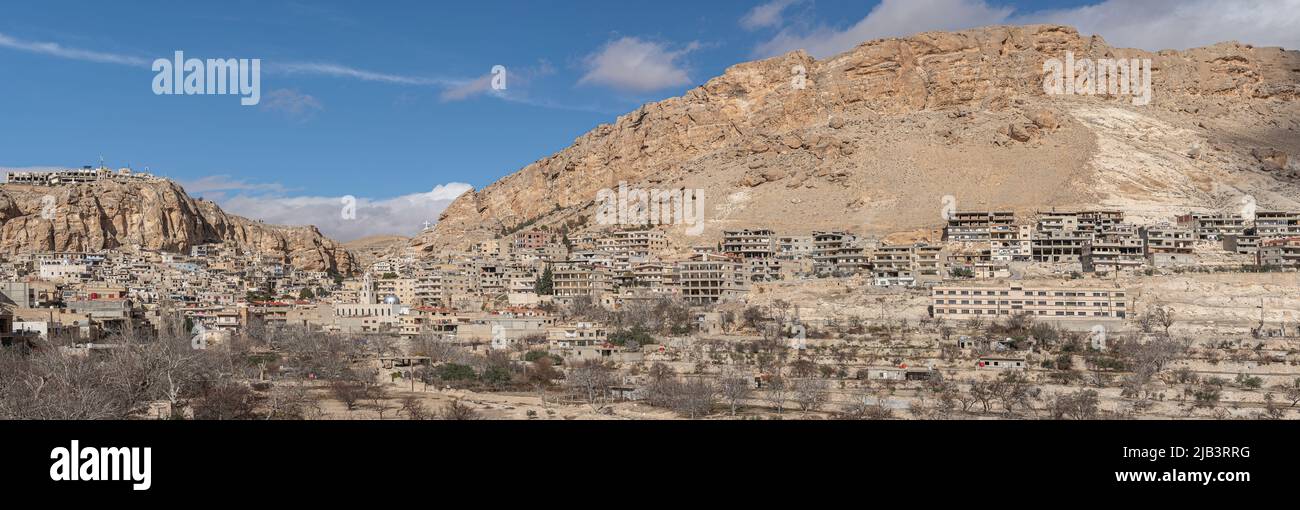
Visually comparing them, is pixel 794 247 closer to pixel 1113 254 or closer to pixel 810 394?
pixel 1113 254

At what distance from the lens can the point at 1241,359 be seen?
2898cm

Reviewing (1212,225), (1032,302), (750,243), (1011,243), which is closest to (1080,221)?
(1212,225)

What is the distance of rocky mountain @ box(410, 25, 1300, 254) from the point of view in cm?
6338

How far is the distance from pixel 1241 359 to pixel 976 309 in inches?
351

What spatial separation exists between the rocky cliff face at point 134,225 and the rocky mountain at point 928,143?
1049 cm

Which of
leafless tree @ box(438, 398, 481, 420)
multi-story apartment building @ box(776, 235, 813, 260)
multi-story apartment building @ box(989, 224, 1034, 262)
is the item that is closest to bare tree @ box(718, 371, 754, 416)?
leafless tree @ box(438, 398, 481, 420)

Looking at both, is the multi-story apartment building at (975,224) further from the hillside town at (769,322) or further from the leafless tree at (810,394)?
the leafless tree at (810,394)

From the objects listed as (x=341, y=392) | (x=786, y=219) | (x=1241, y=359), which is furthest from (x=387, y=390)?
(x=786, y=219)

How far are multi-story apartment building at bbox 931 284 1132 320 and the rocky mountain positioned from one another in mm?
20603

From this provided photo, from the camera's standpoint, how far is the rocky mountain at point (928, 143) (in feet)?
208

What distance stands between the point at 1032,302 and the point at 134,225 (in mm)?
64659
